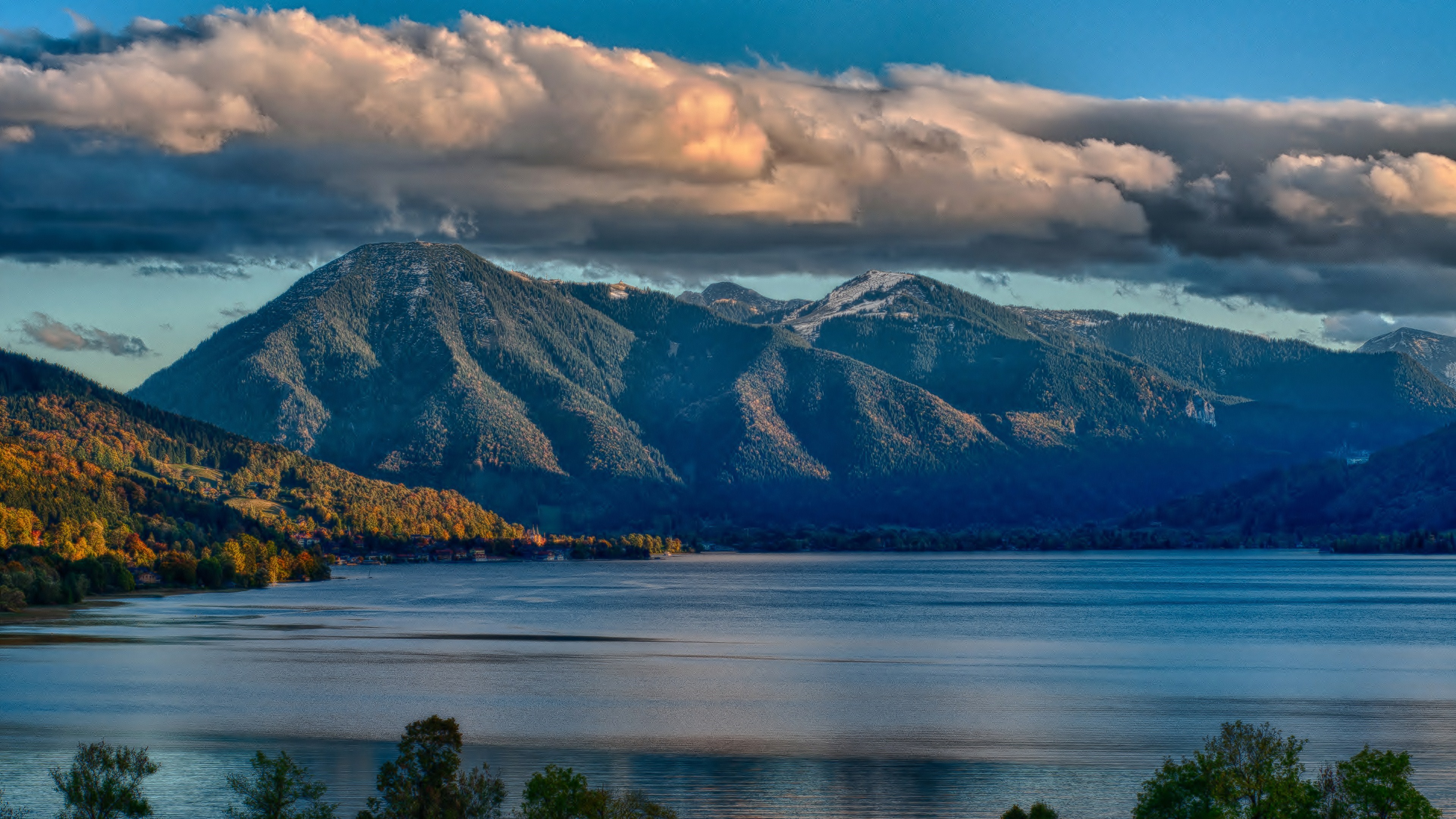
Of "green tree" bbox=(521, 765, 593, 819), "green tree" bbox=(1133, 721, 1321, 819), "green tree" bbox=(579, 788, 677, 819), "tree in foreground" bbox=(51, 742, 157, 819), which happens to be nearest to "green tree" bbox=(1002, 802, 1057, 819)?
"green tree" bbox=(1133, 721, 1321, 819)

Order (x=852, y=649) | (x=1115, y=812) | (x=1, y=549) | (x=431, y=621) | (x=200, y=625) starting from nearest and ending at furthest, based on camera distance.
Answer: (x=1115, y=812), (x=852, y=649), (x=200, y=625), (x=431, y=621), (x=1, y=549)

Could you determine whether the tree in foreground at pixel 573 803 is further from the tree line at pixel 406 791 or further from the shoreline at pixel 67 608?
the shoreline at pixel 67 608

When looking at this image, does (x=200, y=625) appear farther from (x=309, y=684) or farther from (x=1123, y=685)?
(x=1123, y=685)

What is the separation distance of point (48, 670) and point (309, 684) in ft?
62.9

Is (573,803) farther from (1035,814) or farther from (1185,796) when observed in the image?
(1185,796)

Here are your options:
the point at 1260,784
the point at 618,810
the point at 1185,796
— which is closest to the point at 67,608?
the point at 618,810

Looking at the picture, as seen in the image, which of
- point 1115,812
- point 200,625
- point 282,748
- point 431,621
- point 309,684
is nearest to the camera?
point 1115,812

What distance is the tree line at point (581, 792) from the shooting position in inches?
1890

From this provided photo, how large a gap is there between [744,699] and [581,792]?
49.3 m

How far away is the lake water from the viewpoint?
68812mm

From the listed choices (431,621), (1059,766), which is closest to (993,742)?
(1059,766)

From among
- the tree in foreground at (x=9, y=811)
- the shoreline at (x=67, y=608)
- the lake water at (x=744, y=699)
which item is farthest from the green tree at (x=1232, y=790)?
the shoreline at (x=67, y=608)

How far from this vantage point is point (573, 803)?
47.9m

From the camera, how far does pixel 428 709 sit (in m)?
90.8
